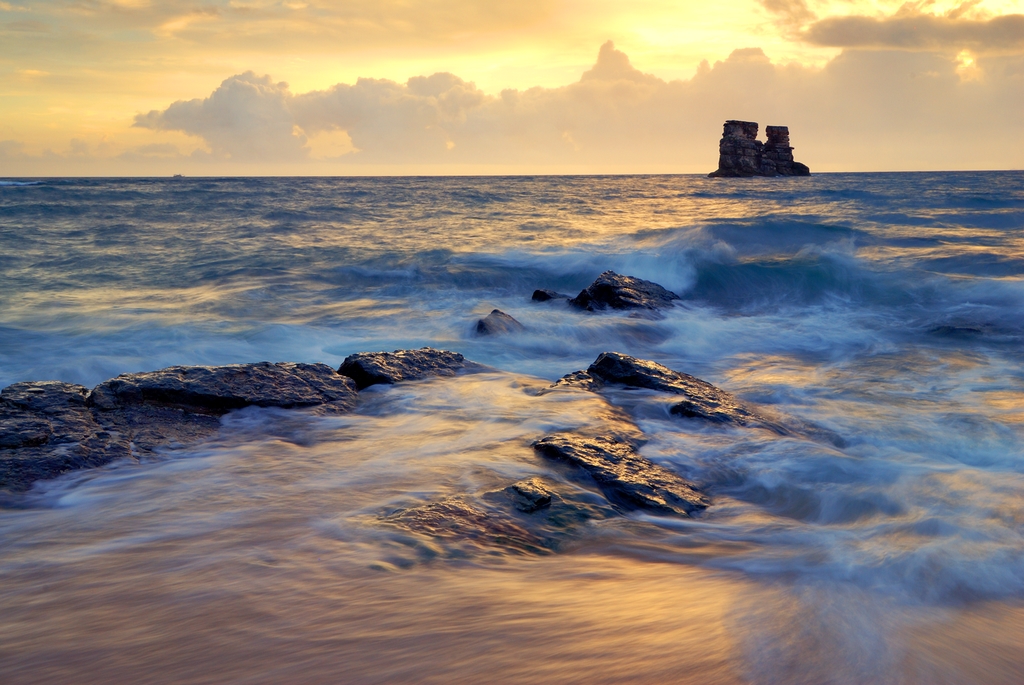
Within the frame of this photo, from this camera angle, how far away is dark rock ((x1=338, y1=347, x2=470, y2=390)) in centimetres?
592

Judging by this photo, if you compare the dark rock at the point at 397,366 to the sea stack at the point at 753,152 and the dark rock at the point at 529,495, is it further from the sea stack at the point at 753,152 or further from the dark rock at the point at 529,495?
the sea stack at the point at 753,152

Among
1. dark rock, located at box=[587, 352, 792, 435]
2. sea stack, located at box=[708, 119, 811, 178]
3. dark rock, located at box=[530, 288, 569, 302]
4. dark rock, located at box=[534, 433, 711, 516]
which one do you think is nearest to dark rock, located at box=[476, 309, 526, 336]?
dark rock, located at box=[530, 288, 569, 302]

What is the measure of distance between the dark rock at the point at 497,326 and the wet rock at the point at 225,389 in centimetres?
408

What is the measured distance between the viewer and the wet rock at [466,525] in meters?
3.16

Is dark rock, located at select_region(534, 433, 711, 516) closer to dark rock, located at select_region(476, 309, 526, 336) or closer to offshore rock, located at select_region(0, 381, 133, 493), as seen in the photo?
offshore rock, located at select_region(0, 381, 133, 493)

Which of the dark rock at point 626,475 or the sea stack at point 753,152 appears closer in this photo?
the dark rock at point 626,475

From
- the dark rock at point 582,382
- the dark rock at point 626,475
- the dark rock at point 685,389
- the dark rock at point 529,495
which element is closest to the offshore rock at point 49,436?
the dark rock at point 529,495

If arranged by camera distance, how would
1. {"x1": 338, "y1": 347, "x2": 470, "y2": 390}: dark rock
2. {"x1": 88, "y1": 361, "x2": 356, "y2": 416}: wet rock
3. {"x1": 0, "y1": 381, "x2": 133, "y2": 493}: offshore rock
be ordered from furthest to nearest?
{"x1": 338, "y1": 347, "x2": 470, "y2": 390}: dark rock
{"x1": 88, "y1": 361, "x2": 356, "y2": 416}: wet rock
{"x1": 0, "y1": 381, "x2": 133, "y2": 493}: offshore rock

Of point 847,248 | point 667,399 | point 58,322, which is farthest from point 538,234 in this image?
point 667,399

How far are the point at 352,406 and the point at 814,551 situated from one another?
134 inches

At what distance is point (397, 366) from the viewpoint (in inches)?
243

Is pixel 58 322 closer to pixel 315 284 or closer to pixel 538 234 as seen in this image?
pixel 315 284

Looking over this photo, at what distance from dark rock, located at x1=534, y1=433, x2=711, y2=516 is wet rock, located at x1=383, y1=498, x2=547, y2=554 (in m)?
0.75

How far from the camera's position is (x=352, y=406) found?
529cm
